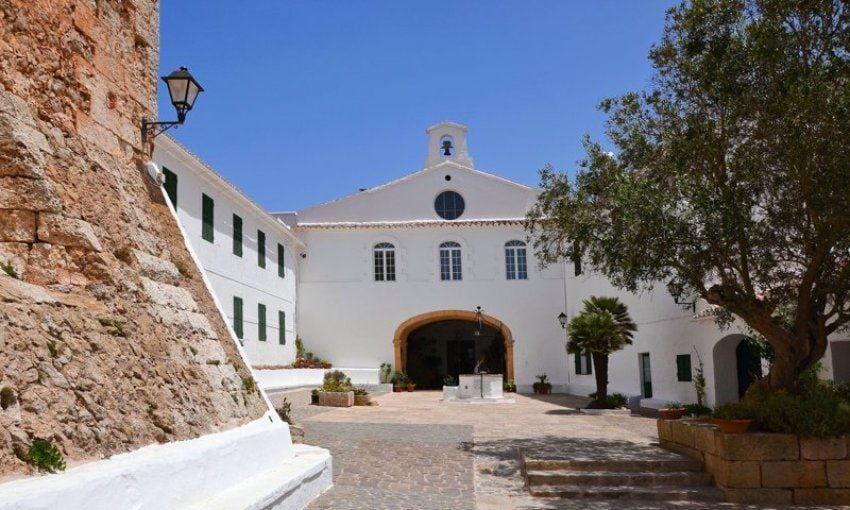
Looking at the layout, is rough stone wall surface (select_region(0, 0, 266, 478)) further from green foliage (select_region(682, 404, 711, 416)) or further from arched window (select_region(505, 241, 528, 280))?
arched window (select_region(505, 241, 528, 280))

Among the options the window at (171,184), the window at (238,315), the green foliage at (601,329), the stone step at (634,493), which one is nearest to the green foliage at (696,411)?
the green foliage at (601,329)

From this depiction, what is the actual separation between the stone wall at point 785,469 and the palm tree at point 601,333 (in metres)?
9.28

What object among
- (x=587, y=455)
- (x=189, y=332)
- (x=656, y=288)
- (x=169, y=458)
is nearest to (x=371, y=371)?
(x=656, y=288)

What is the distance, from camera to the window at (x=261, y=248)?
2140 cm

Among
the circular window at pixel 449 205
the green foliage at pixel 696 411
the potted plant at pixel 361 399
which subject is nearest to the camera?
the green foliage at pixel 696 411

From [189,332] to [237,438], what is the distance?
1.22 m

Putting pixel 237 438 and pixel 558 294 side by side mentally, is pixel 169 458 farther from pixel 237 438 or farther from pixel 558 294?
pixel 558 294

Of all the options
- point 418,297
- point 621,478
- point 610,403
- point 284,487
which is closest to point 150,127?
point 284,487

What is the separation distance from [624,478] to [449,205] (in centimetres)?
1917

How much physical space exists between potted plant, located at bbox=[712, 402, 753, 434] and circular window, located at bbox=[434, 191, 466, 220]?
18848 mm

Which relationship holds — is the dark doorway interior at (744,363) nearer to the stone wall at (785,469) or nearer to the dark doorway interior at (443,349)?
the stone wall at (785,469)

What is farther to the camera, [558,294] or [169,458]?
[558,294]

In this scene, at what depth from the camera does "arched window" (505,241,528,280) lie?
26391 mm

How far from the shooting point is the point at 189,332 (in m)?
6.73
